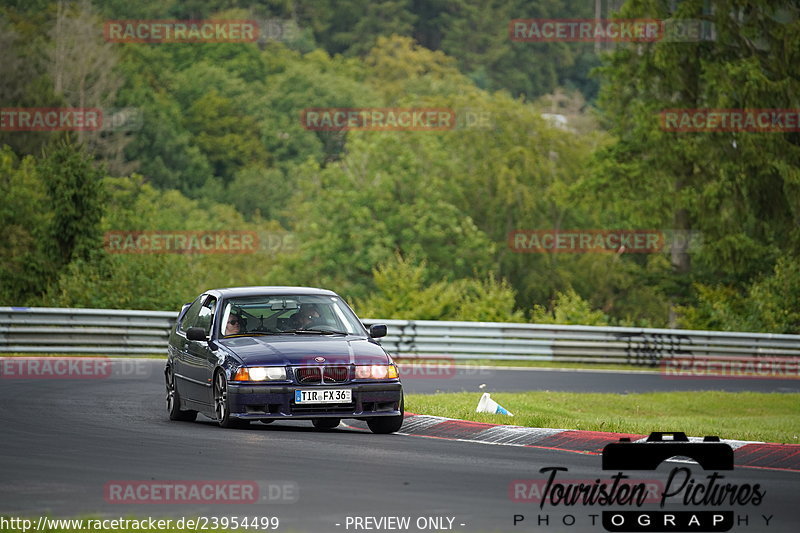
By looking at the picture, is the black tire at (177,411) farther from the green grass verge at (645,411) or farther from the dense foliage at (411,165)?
the dense foliage at (411,165)

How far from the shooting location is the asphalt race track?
1048 cm

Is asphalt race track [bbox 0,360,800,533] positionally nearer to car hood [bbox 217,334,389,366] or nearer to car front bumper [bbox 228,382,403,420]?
car front bumper [bbox 228,382,403,420]

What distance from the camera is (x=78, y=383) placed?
2355cm

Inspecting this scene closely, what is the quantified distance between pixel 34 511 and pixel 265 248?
7793 centimetres

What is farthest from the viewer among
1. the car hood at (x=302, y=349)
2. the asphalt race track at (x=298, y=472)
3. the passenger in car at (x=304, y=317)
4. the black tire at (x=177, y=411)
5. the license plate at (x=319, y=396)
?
the black tire at (x=177, y=411)

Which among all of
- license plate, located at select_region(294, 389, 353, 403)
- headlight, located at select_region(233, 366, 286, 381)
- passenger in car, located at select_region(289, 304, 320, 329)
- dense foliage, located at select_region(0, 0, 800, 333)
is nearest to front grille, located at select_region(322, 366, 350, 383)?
license plate, located at select_region(294, 389, 353, 403)

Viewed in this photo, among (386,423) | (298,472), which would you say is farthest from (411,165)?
(298,472)

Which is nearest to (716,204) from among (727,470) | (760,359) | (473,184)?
(760,359)

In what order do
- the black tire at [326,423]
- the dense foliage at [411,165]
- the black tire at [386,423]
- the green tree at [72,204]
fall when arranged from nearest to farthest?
the black tire at [386,423], the black tire at [326,423], the green tree at [72,204], the dense foliage at [411,165]

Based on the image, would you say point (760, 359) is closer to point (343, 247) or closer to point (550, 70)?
point (343, 247)

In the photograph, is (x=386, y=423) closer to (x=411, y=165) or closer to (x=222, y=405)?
(x=222, y=405)

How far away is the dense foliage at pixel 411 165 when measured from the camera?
44125 millimetres

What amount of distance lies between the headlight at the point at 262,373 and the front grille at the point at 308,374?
0.46ft

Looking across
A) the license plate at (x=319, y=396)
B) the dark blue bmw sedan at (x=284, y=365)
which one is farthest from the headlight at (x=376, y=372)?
the license plate at (x=319, y=396)
